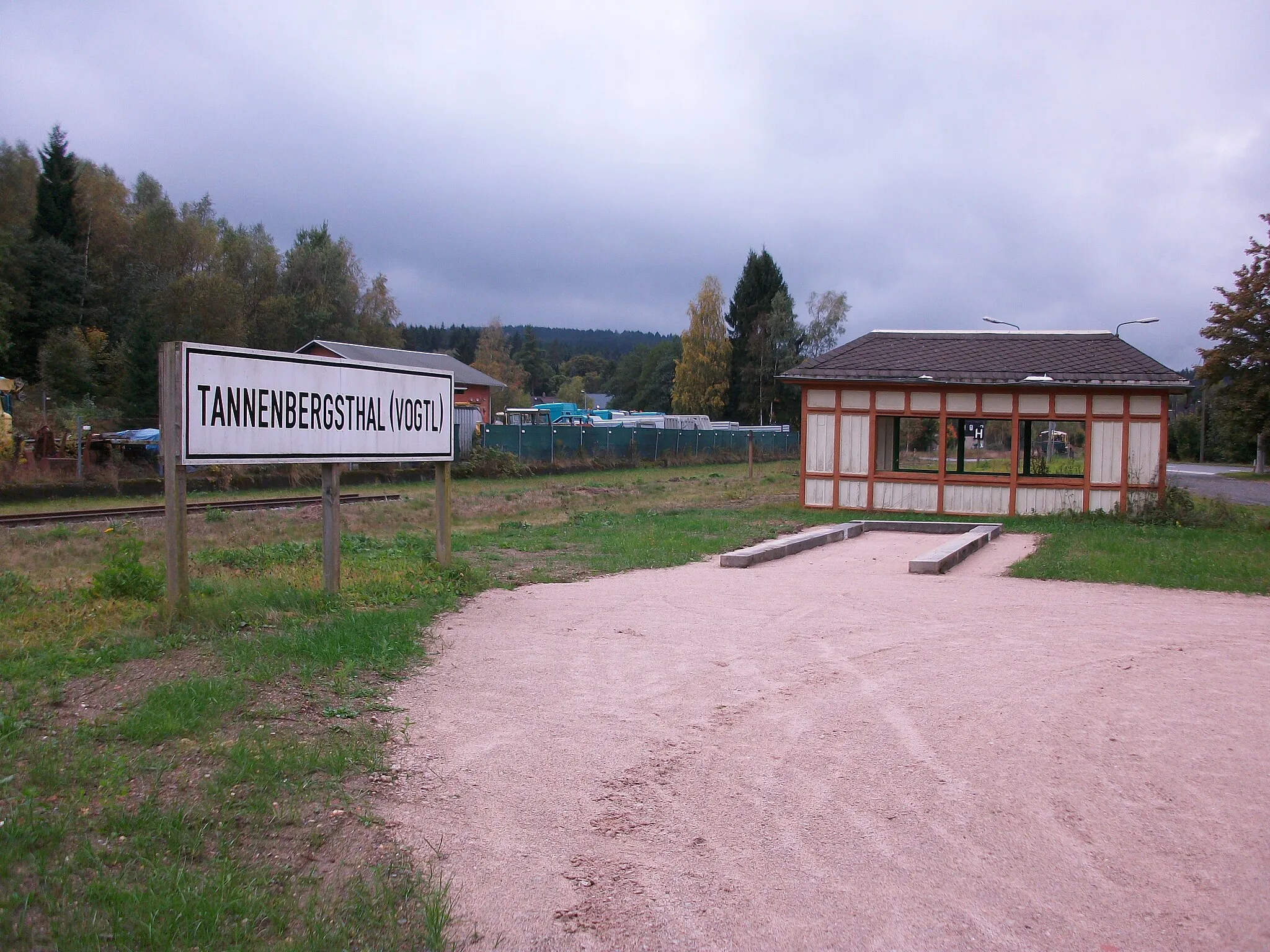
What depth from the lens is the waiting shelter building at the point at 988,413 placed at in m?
21.7

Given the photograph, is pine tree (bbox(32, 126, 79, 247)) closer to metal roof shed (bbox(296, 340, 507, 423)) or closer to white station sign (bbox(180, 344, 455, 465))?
metal roof shed (bbox(296, 340, 507, 423))

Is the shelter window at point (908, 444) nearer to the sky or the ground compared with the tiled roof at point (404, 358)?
nearer to the ground

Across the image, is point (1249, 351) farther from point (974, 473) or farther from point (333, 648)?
point (333, 648)

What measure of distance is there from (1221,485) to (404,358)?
1592 inches

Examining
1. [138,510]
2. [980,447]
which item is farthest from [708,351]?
[138,510]

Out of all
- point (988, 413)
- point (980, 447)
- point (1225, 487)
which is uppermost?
point (988, 413)

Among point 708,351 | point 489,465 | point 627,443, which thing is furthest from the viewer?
point 708,351

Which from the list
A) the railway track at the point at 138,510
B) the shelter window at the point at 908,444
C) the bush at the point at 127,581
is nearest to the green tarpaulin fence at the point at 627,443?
the shelter window at the point at 908,444

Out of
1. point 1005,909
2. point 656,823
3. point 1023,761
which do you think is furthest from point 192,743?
point 1023,761

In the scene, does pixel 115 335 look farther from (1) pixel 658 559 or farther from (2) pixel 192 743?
(2) pixel 192 743

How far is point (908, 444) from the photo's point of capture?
37.3 m

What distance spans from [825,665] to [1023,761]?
7.57 feet

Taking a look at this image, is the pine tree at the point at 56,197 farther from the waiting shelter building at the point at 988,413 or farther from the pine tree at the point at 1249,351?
the pine tree at the point at 1249,351

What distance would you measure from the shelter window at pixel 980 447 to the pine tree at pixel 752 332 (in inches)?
1224
